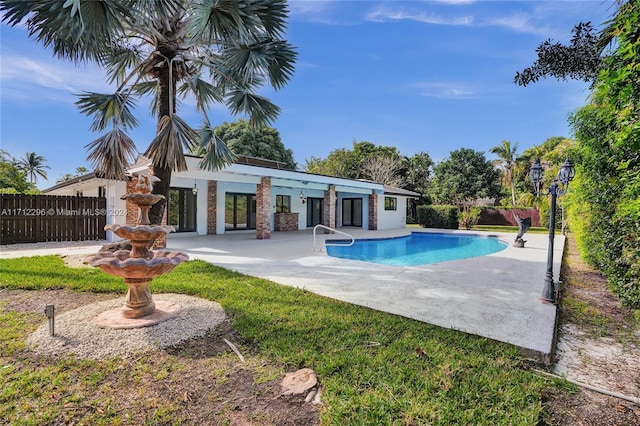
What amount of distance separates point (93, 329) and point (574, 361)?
6006 millimetres

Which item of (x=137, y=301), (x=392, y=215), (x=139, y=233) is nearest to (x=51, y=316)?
(x=137, y=301)

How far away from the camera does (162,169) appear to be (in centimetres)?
688

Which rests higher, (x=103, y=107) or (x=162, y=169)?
(x=103, y=107)

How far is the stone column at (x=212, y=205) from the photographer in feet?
55.5

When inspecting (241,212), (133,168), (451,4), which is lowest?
(241,212)

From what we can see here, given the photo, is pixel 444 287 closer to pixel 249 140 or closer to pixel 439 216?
pixel 439 216

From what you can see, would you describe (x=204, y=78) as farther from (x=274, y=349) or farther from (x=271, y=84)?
(x=274, y=349)

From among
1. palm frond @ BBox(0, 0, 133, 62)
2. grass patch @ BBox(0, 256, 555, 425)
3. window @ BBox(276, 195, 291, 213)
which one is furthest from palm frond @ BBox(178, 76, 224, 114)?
window @ BBox(276, 195, 291, 213)

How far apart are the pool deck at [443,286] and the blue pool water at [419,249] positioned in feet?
7.94

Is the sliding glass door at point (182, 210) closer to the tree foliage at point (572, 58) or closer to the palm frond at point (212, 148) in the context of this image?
the palm frond at point (212, 148)

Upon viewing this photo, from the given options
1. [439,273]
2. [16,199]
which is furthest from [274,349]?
[16,199]

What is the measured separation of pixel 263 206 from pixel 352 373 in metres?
12.1

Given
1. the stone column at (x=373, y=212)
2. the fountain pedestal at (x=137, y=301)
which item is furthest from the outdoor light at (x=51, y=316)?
the stone column at (x=373, y=212)

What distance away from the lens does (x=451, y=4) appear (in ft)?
31.8
